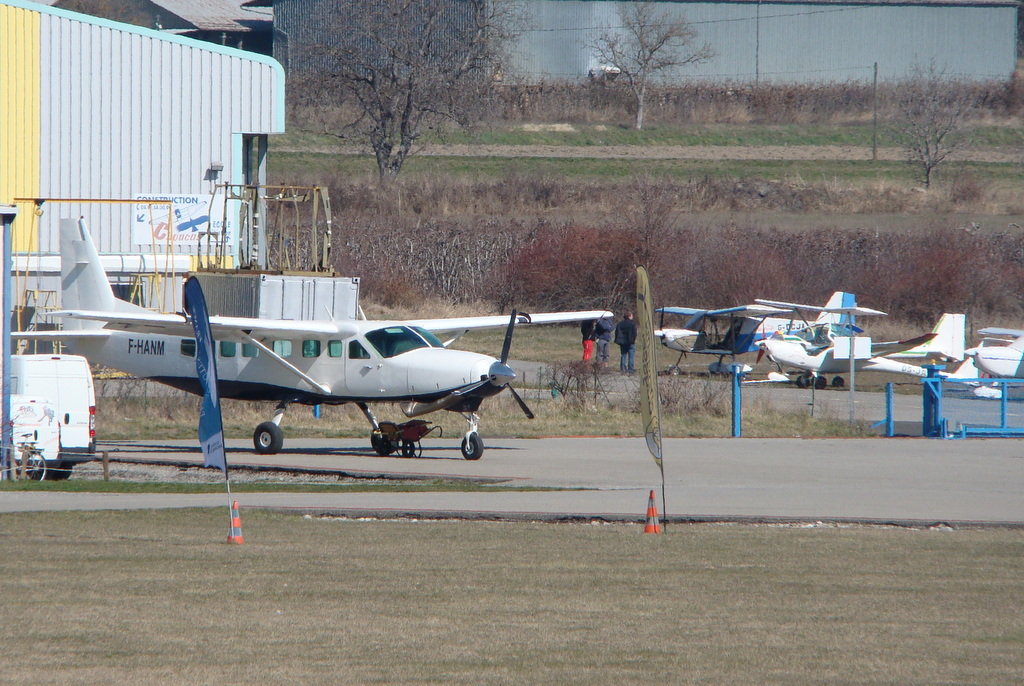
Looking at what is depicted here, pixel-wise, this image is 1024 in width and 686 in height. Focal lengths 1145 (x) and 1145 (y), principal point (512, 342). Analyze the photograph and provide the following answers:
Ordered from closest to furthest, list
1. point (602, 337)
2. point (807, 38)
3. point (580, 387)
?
point (580, 387)
point (602, 337)
point (807, 38)

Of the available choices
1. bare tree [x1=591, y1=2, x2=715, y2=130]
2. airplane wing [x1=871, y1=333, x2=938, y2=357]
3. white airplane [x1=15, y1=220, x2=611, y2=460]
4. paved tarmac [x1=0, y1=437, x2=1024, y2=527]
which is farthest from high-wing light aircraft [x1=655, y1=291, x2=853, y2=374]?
bare tree [x1=591, y1=2, x2=715, y2=130]

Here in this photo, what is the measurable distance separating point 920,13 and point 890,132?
37.2 feet

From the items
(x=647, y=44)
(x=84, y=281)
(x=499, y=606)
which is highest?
(x=647, y=44)

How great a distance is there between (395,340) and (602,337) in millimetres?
16964

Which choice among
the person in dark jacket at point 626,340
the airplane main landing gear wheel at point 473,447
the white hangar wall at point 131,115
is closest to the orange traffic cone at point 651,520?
the airplane main landing gear wheel at point 473,447

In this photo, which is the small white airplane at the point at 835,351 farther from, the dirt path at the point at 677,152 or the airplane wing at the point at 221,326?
the dirt path at the point at 677,152

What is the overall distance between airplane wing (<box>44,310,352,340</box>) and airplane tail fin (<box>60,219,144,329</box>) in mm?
2648

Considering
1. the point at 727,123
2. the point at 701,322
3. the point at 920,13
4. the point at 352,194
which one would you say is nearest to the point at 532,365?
the point at 701,322

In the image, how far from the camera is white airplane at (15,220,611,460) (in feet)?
60.3

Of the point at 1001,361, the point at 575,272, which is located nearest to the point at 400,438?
the point at 1001,361

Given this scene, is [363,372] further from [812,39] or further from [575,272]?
[812,39]

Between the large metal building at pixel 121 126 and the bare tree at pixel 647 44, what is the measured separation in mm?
43685

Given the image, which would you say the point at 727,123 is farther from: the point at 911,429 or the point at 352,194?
the point at 911,429

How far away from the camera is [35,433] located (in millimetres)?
15305
